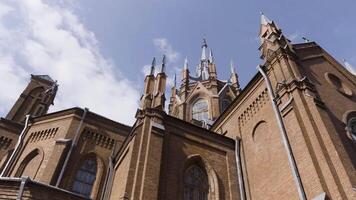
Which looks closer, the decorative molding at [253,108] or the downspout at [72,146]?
the decorative molding at [253,108]

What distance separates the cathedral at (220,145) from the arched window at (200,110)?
1388 cm

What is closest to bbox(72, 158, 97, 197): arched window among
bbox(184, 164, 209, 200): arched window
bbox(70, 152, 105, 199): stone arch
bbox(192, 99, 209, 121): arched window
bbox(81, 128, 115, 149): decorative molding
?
bbox(70, 152, 105, 199): stone arch

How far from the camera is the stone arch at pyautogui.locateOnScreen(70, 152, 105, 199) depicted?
50.8 feet

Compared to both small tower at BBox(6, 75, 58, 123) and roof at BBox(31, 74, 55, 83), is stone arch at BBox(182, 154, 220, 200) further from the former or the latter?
roof at BBox(31, 74, 55, 83)

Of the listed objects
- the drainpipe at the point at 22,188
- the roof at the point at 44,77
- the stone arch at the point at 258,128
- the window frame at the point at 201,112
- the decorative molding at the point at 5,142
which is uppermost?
the window frame at the point at 201,112

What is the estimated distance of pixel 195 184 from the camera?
12578mm

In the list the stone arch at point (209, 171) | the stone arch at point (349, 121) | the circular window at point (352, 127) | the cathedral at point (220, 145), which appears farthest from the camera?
the stone arch at point (209, 171)

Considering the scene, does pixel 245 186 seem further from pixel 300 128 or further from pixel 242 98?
pixel 242 98

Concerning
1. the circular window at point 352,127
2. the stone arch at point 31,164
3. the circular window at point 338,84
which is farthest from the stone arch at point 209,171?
the stone arch at point 31,164

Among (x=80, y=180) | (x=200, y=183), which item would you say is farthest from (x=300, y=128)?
(x=80, y=180)

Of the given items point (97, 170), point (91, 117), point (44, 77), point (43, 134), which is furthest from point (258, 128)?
point (44, 77)

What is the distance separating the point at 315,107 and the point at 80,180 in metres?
11.6

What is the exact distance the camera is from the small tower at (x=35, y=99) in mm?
20688

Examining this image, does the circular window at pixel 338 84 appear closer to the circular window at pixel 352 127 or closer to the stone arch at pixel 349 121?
the stone arch at pixel 349 121
